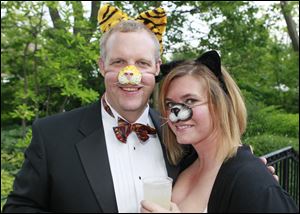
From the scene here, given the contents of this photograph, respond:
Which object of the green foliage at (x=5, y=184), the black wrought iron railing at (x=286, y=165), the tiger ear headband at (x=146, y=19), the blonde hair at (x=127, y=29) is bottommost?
the green foliage at (x=5, y=184)

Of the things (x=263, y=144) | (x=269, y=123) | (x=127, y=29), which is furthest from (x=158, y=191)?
(x=269, y=123)

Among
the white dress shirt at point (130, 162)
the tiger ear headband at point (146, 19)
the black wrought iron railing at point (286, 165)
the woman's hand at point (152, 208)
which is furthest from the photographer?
the black wrought iron railing at point (286, 165)

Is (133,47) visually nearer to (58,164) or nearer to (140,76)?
(140,76)

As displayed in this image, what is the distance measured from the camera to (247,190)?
2.04m

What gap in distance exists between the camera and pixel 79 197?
2.23m

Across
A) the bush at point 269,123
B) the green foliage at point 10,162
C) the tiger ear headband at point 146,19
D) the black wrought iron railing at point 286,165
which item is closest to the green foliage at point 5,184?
the green foliage at point 10,162

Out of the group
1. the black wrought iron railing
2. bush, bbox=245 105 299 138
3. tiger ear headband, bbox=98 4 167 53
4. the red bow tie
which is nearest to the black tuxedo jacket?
the red bow tie

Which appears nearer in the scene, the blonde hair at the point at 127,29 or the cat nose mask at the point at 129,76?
the cat nose mask at the point at 129,76

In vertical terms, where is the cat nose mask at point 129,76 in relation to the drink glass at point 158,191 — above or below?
above

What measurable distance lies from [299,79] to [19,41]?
9286 mm

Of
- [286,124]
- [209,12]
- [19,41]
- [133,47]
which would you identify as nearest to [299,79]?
[286,124]

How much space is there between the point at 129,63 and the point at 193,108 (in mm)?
435

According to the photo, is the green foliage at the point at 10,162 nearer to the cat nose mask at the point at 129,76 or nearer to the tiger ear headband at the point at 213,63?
the cat nose mask at the point at 129,76

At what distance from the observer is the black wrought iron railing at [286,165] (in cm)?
531
